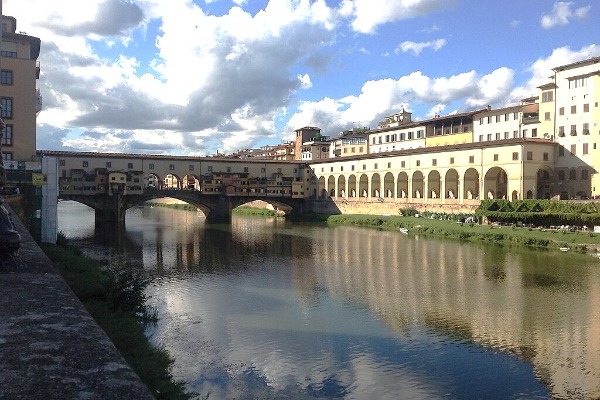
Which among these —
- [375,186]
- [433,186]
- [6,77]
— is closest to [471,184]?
[433,186]

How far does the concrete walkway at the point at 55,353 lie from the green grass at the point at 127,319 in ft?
6.92

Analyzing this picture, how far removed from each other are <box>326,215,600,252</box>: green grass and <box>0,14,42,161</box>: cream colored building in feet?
96.8

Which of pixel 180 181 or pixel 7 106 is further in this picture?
pixel 180 181

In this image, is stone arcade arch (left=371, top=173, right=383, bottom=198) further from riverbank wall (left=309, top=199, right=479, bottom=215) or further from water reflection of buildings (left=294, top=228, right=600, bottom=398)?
water reflection of buildings (left=294, top=228, right=600, bottom=398)

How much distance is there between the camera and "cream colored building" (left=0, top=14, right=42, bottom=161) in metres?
35.8

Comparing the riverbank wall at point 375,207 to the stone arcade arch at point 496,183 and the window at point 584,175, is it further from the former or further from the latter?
the window at point 584,175

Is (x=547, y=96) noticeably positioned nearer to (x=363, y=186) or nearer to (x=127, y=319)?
(x=363, y=186)

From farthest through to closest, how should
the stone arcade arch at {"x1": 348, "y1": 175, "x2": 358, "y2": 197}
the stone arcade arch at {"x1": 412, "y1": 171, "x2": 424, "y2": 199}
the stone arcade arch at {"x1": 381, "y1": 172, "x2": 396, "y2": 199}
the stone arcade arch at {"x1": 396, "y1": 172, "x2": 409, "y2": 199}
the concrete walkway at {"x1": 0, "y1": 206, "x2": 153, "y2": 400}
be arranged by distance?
1. the stone arcade arch at {"x1": 348, "y1": 175, "x2": 358, "y2": 197}
2. the stone arcade arch at {"x1": 381, "y1": 172, "x2": 396, "y2": 199}
3. the stone arcade arch at {"x1": 396, "y1": 172, "x2": 409, "y2": 199}
4. the stone arcade arch at {"x1": 412, "y1": 171, "x2": 424, "y2": 199}
5. the concrete walkway at {"x1": 0, "y1": 206, "x2": 153, "y2": 400}

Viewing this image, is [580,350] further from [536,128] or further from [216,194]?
[216,194]

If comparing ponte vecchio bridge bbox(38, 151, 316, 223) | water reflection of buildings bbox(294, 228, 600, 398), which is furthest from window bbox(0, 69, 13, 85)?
water reflection of buildings bbox(294, 228, 600, 398)

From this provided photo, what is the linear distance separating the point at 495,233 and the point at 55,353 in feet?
117

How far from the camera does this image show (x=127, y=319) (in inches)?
478

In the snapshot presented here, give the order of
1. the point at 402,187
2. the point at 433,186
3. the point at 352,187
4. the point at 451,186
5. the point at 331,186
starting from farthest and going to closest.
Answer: the point at 331,186 < the point at 352,187 < the point at 402,187 < the point at 433,186 < the point at 451,186

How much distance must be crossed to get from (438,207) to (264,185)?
21.0 metres
